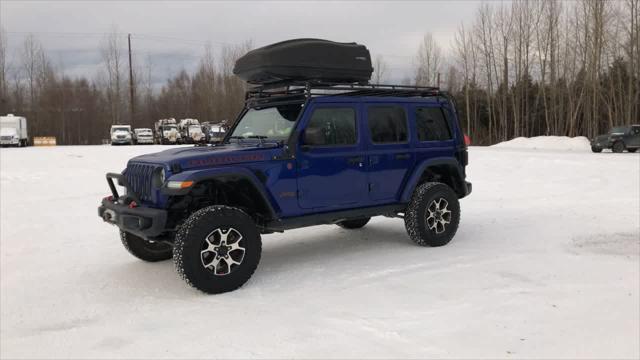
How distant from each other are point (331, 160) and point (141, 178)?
209cm

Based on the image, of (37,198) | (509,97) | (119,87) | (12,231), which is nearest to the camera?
(12,231)

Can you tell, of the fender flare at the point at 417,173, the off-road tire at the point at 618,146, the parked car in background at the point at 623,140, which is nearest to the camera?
the fender flare at the point at 417,173

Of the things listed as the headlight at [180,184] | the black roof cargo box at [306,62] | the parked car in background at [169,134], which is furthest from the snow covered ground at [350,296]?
the parked car in background at [169,134]

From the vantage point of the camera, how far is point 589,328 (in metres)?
4.18

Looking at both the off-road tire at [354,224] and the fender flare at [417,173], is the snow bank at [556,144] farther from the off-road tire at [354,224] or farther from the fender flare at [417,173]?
the fender flare at [417,173]

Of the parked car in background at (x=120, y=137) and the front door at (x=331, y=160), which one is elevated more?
the parked car in background at (x=120, y=137)

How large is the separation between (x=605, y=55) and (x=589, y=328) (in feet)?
133

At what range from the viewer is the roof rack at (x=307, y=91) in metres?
6.33

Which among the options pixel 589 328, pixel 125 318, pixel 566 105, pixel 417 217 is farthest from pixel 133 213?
pixel 566 105

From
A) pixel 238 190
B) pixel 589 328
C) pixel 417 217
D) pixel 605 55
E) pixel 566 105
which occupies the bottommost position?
pixel 589 328

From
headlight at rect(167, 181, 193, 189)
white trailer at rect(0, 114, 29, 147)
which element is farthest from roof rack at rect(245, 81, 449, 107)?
white trailer at rect(0, 114, 29, 147)

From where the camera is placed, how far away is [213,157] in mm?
5254

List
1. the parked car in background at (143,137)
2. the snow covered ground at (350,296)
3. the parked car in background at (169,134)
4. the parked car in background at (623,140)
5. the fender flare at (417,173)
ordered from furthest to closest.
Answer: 1. the parked car in background at (169,134)
2. the parked car in background at (143,137)
3. the parked car in background at (623,140)
4. the fender flare at (417,173)
5. the snow covered ground at (350,296)

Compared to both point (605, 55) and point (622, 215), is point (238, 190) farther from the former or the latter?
point (605, 55)
